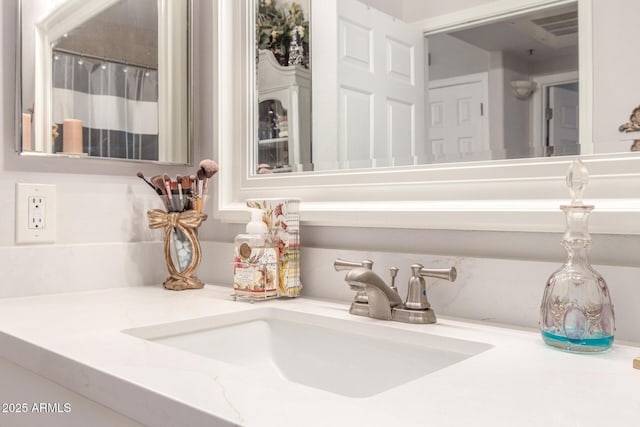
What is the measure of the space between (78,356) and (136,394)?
0.52 feet

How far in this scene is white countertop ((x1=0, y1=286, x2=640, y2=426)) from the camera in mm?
498

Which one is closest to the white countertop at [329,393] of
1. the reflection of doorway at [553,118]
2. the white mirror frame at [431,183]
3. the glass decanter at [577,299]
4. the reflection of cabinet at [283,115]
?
the glass decanter at [577,299]

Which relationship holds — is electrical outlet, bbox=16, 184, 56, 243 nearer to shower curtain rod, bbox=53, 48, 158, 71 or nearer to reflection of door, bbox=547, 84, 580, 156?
shower curtain rod, bbox=53, 48, 158, 71

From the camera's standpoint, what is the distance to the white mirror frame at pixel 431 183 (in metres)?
0.81

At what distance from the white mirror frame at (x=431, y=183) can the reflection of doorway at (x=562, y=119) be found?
0.04ft

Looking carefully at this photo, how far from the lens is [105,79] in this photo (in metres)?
1.28

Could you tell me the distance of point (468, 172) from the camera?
0.95 metres

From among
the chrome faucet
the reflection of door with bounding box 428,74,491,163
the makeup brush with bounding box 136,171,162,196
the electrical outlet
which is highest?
the reflection of door with bounding box 428,74,491,163

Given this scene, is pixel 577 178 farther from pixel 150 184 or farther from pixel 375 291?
pixel 150 184

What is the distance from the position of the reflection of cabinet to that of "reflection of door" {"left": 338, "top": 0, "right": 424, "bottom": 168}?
11 cm

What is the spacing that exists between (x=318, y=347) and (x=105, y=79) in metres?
0.80

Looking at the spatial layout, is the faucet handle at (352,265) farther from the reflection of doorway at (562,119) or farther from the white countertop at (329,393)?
the reflection of doorway at (562,119)

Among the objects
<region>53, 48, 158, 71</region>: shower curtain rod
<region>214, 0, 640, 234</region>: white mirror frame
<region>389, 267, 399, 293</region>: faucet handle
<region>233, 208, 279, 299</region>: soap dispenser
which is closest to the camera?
<region>214, 0, 640, 234</region>: white mirror frame

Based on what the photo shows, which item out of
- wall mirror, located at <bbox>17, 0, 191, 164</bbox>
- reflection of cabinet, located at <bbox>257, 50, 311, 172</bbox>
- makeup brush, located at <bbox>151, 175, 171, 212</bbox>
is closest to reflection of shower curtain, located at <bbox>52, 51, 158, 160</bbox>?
wall mirror, located at <bbox>17, 0, 191, 164</bbox>
